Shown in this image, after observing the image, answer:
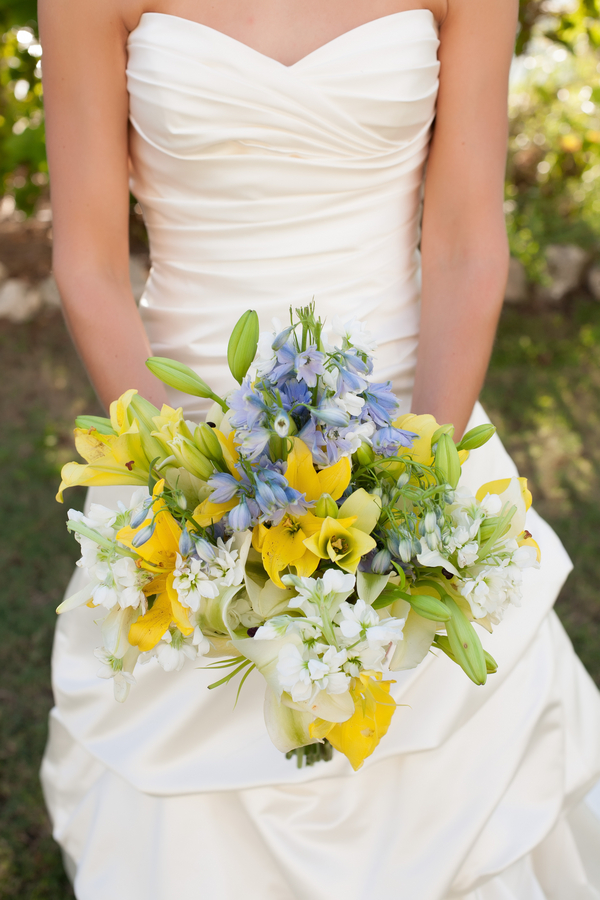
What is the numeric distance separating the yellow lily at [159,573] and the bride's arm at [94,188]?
0.65m

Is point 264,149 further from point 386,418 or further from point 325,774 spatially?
point 325,774

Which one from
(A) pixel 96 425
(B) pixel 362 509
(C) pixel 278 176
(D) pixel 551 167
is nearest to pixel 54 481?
(C) pixel 278 176

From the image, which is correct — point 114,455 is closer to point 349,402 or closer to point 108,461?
point 108,461

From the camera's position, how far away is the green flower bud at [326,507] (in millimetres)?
839

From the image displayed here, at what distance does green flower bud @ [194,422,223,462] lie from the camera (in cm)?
87

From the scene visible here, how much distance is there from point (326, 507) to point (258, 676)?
0.79 meters

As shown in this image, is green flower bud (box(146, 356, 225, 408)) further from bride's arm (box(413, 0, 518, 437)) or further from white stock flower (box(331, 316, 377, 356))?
bride's arm (box(413, 0, 518, 437))

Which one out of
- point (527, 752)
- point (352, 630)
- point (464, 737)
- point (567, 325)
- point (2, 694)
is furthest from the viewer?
point (567, 325)

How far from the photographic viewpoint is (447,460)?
895 mm

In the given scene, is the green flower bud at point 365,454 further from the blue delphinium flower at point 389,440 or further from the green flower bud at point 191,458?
the green flower bud at point 191,458

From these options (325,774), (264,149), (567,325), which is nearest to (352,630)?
(325,774)

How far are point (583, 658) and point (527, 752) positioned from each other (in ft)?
3.99

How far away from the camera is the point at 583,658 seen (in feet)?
9.25

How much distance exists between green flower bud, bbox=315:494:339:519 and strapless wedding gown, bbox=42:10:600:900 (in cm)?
78
